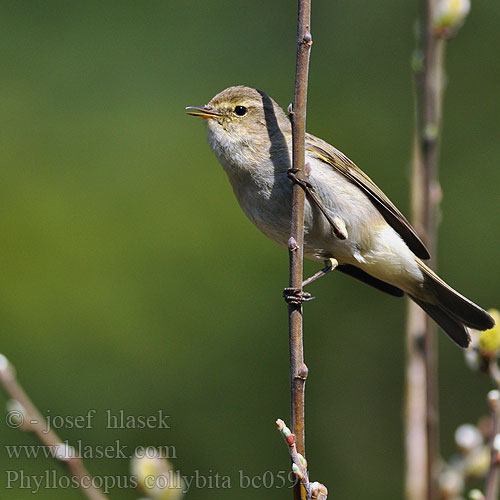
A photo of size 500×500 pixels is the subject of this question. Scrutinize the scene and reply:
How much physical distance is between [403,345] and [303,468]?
385 centimetres

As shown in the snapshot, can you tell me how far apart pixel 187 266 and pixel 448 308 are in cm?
208

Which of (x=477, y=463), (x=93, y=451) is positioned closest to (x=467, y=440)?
(x=477, y=463)

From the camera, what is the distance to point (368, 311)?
554 cm

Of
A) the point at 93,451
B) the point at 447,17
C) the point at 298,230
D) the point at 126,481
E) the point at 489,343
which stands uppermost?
the point at 447,17

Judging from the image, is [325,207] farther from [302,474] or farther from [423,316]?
[302,474]

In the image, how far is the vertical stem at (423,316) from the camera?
95.7 inches

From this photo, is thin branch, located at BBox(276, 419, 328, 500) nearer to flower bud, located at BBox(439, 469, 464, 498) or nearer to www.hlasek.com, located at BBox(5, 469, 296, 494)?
flower bud, located at BBox(439, 469, 464, 498)

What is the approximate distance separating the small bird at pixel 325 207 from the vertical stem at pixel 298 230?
686 mm

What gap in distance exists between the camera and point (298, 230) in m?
2.19

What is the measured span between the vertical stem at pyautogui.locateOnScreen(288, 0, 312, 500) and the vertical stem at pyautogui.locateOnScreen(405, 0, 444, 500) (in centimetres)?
52

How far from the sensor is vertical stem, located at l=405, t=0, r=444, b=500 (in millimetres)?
2430

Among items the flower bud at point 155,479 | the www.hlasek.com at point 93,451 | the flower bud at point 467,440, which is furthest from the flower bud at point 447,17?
the www.hlasek.com at point 93,451

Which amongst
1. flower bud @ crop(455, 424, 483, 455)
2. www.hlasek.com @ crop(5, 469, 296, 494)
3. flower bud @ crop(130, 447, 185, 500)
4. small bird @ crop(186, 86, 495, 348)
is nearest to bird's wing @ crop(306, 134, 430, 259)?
small bird @ crop(186, 86, 495, 348)

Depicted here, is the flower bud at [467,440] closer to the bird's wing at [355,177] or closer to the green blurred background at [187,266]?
the bird's wing at [355,177]
